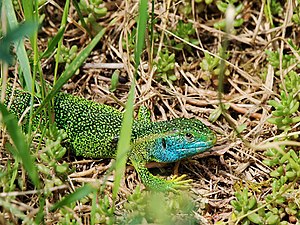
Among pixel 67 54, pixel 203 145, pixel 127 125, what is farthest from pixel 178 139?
pixel 67 54

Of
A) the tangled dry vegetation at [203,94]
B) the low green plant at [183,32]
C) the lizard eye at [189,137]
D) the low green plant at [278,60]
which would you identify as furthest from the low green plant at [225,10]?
the lizard eye at [189,137]

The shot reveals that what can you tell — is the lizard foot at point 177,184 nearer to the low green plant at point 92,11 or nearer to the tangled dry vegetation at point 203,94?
the tangled dry vegetation at point 203,94

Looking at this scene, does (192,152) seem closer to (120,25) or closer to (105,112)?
(105,112)

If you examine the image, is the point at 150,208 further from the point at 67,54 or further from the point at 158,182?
the point at 67,54

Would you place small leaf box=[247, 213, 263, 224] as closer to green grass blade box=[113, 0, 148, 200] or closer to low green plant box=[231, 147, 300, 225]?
low green plant box=[231, 147, 300, 225]

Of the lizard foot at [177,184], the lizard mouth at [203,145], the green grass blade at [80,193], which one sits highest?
the green grass blade at [80,193]

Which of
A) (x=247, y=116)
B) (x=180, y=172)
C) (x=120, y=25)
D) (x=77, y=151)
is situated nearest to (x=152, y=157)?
(x=180, y=172)
